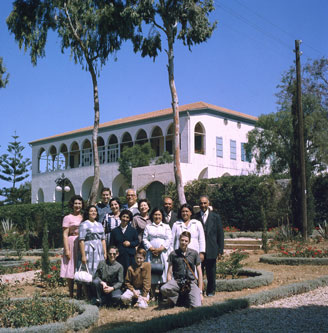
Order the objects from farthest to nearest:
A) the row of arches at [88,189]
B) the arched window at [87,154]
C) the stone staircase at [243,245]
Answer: the arched window at [87,154]
the row of arches at [88,189]
the stone staircase at [243,245]

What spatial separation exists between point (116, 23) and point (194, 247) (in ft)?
42.0

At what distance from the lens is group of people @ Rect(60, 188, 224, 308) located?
6.54m

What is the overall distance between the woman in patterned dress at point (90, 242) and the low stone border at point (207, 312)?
1.67 metres

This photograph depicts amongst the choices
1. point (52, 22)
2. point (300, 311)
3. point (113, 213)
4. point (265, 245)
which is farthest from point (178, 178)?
point (300, 311)

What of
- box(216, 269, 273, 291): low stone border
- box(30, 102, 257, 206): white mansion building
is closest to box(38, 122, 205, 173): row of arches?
box(30, 102, 257, 206): white mansion building

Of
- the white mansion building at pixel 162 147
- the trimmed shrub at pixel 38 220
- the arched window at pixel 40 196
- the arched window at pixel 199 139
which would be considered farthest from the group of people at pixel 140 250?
the arched window at pixel 40 196

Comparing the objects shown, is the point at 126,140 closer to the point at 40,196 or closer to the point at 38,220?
the point at 40,196

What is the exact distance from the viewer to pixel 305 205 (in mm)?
15930

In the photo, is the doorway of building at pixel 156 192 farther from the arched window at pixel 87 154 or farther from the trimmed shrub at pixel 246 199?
the arched window at pixel 87 154

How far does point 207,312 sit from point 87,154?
1387 inches

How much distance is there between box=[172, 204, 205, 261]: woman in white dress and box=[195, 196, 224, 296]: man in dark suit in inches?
11.0

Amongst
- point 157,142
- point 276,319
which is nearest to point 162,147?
point 157,142

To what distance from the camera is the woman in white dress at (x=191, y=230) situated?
7066mm

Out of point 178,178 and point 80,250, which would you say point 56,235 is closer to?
point 178,178
